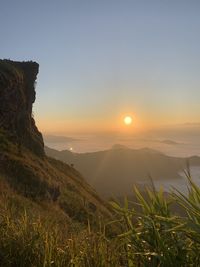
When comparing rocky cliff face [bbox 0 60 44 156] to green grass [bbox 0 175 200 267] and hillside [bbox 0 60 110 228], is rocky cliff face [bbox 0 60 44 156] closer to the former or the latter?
hillside [bbox 0 60 110 228]

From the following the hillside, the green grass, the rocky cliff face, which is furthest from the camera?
the rocky cliff face

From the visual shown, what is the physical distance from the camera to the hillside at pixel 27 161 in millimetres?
31203

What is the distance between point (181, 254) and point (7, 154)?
3445 centimetres

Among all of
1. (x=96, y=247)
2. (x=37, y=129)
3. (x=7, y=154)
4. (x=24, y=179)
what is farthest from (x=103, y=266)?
(x=37, y=129)

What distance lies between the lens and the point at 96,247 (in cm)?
497

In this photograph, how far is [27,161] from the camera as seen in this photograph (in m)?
40.3

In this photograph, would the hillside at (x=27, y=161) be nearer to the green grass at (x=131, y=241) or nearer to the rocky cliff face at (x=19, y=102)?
the rocky cliff face at (x=19, y=102)

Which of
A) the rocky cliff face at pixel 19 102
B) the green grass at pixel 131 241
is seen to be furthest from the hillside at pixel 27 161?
the green grass at pixel 131 241

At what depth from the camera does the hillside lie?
31203 mm

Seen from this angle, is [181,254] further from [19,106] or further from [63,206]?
[19,106]

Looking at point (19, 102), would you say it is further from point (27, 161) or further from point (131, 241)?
point (131, 241)

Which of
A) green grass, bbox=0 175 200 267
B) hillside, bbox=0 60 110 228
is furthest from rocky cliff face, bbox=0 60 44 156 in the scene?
green grass, bbox=0 175 200 267

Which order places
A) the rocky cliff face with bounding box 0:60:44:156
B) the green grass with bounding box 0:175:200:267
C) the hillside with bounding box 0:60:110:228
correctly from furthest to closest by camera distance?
the rocky cliff face with bounding box 0:60:44:156, the hillside with bounding box 0:60:110:228, the green grass with bounding box 0:175:200:267

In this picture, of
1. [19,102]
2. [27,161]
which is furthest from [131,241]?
[19,102]
